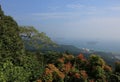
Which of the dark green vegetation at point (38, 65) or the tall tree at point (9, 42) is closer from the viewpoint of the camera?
the dark green vegetation at point (38, 65)

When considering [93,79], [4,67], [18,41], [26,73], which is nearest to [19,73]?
[4,67]

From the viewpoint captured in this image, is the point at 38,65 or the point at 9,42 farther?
the point at 38,65

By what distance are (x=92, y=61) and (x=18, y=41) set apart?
1304 centimetres

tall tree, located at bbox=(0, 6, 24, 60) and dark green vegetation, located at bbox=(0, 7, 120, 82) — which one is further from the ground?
tall tree, located at bbox=(0, 6, 24, 60)

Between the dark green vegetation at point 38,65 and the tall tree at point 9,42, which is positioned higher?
the tall tree at point 9,42

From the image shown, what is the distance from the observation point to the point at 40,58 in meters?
45.9

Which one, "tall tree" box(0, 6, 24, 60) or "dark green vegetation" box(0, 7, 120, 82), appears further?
"tall tree" box(0, 6, 24, 60)

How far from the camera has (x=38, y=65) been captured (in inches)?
1528

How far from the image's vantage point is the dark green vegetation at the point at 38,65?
3117 centimetres

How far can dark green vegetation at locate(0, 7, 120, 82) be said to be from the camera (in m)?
31.2

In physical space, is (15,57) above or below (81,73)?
above

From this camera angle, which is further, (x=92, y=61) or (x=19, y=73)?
(x=92, y=61)

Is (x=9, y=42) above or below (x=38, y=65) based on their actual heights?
above

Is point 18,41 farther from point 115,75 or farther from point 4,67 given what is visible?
point 115,75
